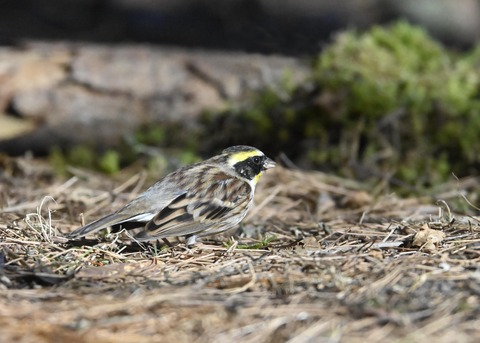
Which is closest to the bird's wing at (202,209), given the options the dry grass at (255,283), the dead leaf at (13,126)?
the dry grass at (255,283)

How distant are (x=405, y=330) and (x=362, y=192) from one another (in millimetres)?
3147

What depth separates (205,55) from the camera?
8.28m

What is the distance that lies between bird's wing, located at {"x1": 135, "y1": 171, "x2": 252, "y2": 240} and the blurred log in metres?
2.60

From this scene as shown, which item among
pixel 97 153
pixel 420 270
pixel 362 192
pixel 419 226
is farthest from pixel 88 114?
pixel 420 270

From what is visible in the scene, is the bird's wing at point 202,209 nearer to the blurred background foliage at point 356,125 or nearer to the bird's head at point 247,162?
the bird's head at point 247,162

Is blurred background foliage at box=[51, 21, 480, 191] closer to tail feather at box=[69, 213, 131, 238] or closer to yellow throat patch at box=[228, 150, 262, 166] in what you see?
yellow throat patch at box=[228, 150, 262, 166]

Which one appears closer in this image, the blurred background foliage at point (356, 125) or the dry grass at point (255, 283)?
the dry grass at point (255, 283)

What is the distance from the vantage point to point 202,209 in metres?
4.92

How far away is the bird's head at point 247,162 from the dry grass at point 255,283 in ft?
1.12

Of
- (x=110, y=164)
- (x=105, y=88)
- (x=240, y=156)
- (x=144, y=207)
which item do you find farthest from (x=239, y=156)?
(x=105, y=88)

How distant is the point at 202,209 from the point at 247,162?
0.70 meters

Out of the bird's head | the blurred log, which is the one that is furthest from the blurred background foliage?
the bird's head

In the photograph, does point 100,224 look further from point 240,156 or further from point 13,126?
point 13,126

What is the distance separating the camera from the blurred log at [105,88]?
7516 mm
